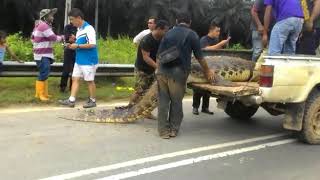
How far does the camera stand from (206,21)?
60.7m

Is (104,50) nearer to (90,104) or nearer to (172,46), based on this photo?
(90,104)

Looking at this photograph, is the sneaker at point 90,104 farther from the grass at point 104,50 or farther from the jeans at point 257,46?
the jeans at point 257,46

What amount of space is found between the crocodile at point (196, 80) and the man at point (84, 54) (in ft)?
3.55

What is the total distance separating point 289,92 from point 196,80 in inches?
53.7

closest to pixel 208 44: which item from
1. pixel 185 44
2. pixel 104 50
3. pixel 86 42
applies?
pixel 86 42

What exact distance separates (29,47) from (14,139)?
6.03 m

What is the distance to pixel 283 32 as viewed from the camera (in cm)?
876

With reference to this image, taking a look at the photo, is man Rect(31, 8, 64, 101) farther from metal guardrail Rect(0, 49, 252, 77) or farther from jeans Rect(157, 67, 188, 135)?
jeans Rect(157, 67, 188, 135)

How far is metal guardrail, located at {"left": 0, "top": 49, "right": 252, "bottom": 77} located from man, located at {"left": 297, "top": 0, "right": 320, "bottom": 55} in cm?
91

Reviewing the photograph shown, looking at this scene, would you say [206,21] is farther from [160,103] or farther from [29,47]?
[160,103]

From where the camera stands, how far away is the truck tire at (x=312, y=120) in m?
8.10

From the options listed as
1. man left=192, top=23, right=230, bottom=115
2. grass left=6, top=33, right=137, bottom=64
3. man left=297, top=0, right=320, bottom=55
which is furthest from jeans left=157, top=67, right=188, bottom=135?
grass left=6, top=33, right=137, bottom=64

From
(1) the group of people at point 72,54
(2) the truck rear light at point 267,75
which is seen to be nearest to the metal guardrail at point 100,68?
(1) the group of people at point 72,54

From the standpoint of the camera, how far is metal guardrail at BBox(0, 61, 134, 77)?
1133 cm
